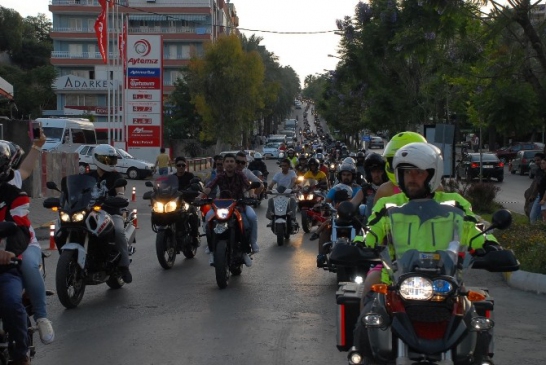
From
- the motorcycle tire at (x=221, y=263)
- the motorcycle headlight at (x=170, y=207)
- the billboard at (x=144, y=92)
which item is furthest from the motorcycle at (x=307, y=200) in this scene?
the billboard at (x=144, y=92)

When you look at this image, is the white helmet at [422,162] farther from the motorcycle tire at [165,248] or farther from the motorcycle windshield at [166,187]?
the motorcycle windshield at [166,187]

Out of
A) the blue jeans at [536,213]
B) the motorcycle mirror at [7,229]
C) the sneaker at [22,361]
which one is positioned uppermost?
the motorcycle mirror at [7,229]

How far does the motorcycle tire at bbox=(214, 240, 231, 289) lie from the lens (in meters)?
11.0

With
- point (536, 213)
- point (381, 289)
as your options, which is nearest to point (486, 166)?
point (536, 213)

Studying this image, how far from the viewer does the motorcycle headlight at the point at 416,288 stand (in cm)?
457

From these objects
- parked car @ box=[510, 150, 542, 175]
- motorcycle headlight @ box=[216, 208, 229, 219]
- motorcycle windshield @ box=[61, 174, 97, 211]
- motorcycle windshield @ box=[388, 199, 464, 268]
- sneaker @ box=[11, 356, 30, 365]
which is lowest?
parked car @ box=[510, 150, 542, 175]

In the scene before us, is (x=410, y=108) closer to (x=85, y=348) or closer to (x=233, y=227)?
(x=233, y=227)

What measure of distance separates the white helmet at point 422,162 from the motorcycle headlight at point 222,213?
6.29 meters

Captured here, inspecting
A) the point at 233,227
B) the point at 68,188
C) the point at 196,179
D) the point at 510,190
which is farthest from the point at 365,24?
the point at 68,188

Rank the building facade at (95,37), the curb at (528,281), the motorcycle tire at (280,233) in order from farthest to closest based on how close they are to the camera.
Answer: the building facade at (95,37)
the motorcycle tire at (280,233)
the curb at (528,281)

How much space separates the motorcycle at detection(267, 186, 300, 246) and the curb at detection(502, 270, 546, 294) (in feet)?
18.5

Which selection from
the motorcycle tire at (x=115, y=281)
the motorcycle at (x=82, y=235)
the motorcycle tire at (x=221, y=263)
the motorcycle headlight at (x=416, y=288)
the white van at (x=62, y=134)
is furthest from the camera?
the white van at (x=62, y=134)

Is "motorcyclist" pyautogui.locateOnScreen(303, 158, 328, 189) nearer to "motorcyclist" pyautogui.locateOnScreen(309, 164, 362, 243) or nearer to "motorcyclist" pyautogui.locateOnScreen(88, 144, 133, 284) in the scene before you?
"motorcyclist" pyautogui.locateOnScreen(309, 164, 362, 243)

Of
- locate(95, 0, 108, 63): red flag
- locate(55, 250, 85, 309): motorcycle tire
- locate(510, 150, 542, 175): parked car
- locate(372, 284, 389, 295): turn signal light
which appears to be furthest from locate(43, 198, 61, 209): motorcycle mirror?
locate(510, 150, 542, 175): parked car
